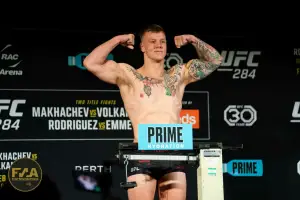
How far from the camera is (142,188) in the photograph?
13.7ft

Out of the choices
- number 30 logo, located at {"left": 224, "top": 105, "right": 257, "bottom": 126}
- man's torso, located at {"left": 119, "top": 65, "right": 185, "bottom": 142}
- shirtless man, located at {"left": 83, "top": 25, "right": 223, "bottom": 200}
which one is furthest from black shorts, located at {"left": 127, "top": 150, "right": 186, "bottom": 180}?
number 30 logo, located at {"left": 224, "top": 105, "right": 257, "bottom": 126}

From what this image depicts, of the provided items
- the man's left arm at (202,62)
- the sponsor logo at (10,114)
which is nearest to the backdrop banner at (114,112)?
the sponsor logo at (10,114)

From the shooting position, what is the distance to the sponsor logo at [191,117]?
19.8 feet

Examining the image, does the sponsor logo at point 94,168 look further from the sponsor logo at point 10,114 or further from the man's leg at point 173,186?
the man's leg at point 173,186

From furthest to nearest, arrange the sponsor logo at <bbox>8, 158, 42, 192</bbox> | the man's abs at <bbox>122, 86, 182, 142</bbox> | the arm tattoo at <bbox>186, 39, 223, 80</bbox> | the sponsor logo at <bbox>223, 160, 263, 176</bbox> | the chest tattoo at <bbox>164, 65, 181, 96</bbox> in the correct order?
the sponsor logo at <bbox>223, 160, 263, 176</bbox>, the sponsor logo at <bbox>8, 158, 42, 192</bbox>, the arm tattoo at <bbox>186, 39, 223, 80</bbox>, the chest tattoo at <bbox>164, 65, 181, 96</bbox>, the man's abs at <bbox>122, 86, 182, 142</bbox>

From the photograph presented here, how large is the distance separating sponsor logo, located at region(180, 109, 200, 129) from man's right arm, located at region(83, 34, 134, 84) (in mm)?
1687

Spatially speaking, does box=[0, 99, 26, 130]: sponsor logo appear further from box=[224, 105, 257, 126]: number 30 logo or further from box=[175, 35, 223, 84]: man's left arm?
box=[224, 105, 257, 126]: number 30 logo

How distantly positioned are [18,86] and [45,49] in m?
0.43

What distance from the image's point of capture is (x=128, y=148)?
13.1ft

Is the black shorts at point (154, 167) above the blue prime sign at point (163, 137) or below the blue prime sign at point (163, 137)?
below

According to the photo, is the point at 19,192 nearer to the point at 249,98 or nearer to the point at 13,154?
the point at 13,154

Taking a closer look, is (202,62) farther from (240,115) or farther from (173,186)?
(240,115)

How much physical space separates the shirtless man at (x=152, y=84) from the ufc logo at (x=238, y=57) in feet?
5.48

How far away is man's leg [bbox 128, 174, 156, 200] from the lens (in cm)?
416
